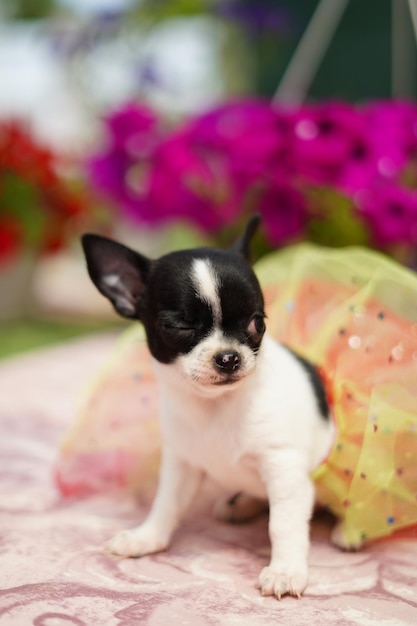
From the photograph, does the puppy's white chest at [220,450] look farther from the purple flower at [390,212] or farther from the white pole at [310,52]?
the white pole at [310,52]

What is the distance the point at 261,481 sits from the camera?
1224mm

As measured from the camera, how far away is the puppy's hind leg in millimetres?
1392

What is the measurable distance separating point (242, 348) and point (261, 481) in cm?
26

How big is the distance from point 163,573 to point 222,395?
11.6 inches

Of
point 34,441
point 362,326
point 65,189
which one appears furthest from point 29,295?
point 362,326

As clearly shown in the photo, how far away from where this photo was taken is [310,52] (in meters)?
3.49

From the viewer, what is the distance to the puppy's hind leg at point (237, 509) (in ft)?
4.57

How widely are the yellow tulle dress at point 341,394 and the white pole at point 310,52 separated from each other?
1.75 meters

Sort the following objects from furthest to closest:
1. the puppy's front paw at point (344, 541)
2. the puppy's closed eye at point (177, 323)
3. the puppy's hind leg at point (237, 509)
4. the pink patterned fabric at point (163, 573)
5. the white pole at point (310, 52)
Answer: the white pole at point (310, 52) → the puppy's hind leg at point (237, 509) → the puppy's front paw at point (344, 541) → the puppy's closed eye at point (177, 323) → the pink patterned fabric at point (163, 573)

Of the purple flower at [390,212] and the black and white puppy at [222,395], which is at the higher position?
the purple flower at [390,212]

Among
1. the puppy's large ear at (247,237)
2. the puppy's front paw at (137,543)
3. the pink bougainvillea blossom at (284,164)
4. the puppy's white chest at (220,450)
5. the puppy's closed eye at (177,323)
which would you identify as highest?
the pink bougainvillea blossom at (284,164)

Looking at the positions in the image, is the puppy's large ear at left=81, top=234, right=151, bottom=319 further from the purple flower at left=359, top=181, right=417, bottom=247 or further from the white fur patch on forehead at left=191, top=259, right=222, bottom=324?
the purple flower at left=359, top=181, right=417, bottom=247

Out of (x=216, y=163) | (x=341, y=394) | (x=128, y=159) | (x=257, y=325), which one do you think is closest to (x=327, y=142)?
(x=216, y=163)

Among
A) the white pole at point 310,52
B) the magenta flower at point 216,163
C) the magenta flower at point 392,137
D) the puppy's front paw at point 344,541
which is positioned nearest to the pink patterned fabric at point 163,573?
the puppy's front paw at point 344,541
